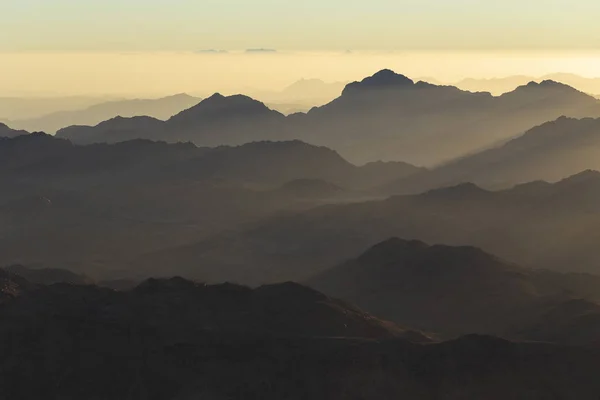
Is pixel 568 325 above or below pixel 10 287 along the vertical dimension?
below

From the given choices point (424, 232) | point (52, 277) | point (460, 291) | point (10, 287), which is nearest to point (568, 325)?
point (460, 291)

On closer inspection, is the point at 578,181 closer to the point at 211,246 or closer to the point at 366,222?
the point at 366,222

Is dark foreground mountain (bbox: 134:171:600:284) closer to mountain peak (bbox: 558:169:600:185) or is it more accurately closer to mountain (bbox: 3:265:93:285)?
mountain peak (bbox: 558:169:600:185)

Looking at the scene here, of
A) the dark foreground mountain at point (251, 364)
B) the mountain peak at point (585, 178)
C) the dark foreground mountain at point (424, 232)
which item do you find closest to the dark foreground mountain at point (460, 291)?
the dark foreground mountain at point (424, 232)

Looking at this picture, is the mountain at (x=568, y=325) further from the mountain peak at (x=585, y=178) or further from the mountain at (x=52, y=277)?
the mountain peak at (x=585, y=178)

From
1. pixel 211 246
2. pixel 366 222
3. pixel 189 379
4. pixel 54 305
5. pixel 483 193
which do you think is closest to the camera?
pixel 189 379

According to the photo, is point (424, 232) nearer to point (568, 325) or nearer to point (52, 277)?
point (52, 277)

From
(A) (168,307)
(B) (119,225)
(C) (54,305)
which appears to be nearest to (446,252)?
(A) (168,307)
